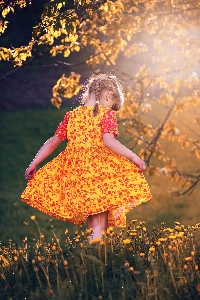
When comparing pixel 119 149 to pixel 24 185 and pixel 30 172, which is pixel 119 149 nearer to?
pixel 30 172

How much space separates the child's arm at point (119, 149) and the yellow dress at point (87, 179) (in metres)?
A: 0.07

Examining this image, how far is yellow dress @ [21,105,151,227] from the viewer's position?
480cm

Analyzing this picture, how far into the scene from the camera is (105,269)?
3789 mm

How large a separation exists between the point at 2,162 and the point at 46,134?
226 cm

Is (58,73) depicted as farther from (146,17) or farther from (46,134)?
(146,17)

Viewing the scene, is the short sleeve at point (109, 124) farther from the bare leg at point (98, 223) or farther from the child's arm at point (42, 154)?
the bare leg at point (98, 223)

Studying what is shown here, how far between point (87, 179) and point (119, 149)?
1.25 ft

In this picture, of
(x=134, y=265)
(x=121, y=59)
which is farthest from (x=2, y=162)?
(x=134, y=265)

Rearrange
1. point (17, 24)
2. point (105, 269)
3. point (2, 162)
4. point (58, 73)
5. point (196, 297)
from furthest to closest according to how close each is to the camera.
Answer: point (58, 73) → point (17, 24) → point (2, 162) → point (105, 269) → point (196, 297)

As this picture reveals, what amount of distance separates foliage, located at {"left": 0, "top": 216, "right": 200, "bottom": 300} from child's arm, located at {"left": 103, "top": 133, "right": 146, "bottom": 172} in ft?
1.93

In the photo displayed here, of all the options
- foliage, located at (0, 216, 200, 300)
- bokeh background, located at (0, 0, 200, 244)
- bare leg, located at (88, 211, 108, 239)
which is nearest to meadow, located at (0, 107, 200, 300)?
foliage, located at (0, 216, 200, 300)

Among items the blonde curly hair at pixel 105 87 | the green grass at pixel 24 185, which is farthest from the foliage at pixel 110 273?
the green grass at pixel 24 185

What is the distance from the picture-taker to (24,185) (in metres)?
11.5

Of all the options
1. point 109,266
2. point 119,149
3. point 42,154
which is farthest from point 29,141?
point 109,266
